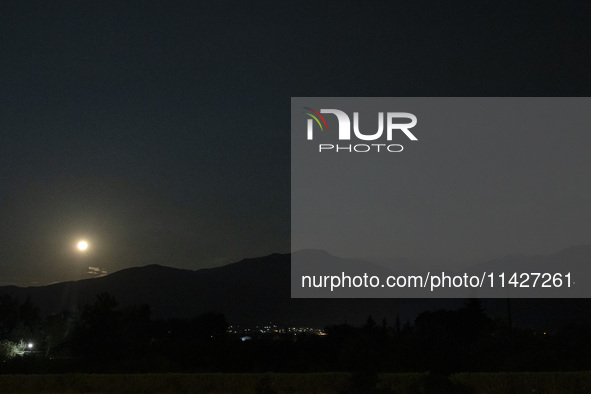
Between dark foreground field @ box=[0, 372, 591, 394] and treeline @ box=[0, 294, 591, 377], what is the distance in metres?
1.72

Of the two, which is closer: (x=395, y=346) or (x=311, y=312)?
(x=395, y=346)

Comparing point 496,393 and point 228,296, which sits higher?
point 228,296

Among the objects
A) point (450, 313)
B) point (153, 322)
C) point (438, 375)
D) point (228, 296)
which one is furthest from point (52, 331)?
point (228, 296)

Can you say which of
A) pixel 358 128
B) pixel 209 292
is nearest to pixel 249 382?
pixel 358 128

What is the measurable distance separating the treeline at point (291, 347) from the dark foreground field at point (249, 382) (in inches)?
67.8

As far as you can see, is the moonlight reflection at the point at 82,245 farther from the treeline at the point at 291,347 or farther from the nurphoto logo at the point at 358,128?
the nurphoto logo at the point at 358,128

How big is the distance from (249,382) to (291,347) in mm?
14654

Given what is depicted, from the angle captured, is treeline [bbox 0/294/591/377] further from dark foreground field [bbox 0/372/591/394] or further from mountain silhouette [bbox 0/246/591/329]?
mountain silhouette [bbox 0/246/591/329]

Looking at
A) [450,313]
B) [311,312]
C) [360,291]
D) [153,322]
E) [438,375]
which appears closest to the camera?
[438,375]

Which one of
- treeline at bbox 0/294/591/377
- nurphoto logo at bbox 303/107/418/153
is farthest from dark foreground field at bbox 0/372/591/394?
nurphoto logo at bbox 303/107/418/153

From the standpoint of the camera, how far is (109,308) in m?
38.7

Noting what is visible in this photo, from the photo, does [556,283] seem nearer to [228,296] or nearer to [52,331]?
[52,331]

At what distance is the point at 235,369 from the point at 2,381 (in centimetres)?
1309

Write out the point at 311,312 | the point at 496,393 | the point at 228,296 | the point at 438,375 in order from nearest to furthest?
the point at 438,375 → the point at 496,393 → the point at 311,312 → the point at 228,296
